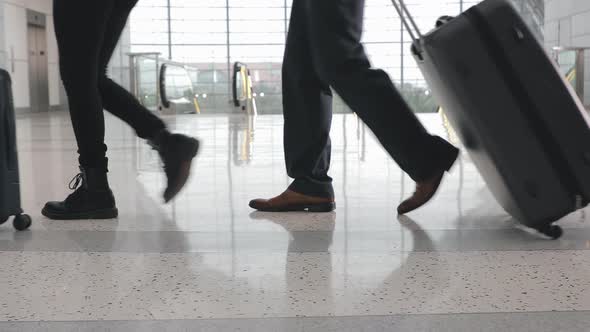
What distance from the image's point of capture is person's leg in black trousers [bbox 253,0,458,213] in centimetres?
234

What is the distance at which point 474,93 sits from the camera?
197cm

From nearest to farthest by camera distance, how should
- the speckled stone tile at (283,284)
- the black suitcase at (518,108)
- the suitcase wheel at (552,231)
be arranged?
the speckled stone tile at (283,284) < the black suitcase at (518,108) < the suitcase wheel at (552,231)

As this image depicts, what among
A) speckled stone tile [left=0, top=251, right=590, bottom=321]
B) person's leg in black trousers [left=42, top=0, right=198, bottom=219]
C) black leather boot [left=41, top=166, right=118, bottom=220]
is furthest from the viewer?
black leather boot [left=41, top=166, right=118, bottom=220]

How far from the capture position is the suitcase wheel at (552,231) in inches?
79.9

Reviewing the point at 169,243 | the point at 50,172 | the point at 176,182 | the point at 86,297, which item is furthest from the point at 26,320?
the point at 50,172

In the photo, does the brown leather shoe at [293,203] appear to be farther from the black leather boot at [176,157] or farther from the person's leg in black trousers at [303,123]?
the black leather boot at [176,157]

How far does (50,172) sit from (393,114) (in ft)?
7.83

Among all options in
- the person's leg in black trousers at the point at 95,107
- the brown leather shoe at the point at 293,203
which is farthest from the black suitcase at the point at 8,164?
the brown leather shoe at the point at 293,203

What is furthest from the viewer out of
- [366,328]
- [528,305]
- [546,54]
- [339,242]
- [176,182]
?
[176,182]

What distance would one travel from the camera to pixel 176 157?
252cm

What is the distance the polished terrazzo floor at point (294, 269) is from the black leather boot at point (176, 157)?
0.43 feet

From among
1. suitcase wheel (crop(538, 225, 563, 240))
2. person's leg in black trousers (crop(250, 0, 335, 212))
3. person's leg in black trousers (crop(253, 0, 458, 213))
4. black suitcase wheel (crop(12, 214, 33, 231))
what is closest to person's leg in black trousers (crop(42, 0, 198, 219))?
black suitcase wheel (crop(12, 214, 33, 231))

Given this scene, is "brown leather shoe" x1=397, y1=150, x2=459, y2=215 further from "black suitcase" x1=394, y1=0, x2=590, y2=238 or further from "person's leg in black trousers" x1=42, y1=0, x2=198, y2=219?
"person's leg in black trousers" x1=42, y1=0, x2=198, y2=219

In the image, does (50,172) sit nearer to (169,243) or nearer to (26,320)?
(169,243)
